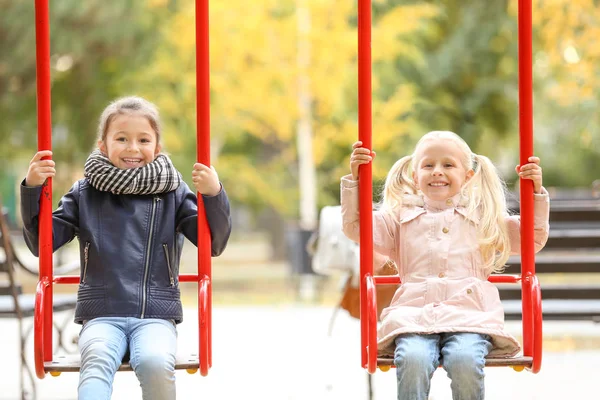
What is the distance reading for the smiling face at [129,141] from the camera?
3.78 metres

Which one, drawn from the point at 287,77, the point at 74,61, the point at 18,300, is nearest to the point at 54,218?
the point at 18,300

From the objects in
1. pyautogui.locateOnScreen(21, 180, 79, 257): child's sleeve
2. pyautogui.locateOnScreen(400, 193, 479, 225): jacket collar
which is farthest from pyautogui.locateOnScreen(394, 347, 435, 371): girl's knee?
pyautogui.locateOnScreen(21, 180, 79, 257): child's sleeve

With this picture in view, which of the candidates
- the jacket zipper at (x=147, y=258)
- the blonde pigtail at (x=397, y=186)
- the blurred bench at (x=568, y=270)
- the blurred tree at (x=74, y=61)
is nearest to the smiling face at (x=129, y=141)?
the jacket zipper at (x=147, y=258)

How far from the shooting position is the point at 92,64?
14891 millimetres

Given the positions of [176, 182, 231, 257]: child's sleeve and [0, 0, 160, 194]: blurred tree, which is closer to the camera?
[176, 182, 231, 257]: child's sleeve

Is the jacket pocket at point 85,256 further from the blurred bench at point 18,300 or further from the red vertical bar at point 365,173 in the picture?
the red vertical bar at point 365,173

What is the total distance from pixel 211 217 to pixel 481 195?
1.04m

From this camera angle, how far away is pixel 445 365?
343cm

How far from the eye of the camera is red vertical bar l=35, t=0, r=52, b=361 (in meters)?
3.54

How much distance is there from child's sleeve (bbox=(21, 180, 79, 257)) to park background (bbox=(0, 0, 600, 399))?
8436 millimetres

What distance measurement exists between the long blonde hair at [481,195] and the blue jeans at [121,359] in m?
1.03

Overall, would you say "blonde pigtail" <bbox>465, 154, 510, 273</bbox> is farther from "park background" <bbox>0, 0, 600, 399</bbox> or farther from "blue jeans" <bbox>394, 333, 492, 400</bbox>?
"park background" <bbox>0, 0, 600, 399</bbox>

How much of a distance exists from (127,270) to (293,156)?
13.6 meters

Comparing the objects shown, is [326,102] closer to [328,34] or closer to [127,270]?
[328,34]
